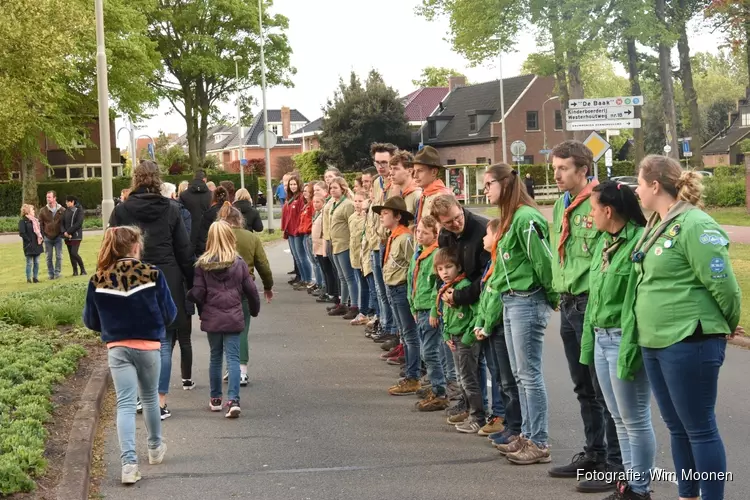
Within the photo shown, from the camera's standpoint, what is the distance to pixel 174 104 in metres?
72.6

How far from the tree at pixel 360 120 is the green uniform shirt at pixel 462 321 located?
61.2m

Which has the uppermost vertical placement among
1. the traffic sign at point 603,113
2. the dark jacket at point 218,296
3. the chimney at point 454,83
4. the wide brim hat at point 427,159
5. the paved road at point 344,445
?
the chimney at point 454,83

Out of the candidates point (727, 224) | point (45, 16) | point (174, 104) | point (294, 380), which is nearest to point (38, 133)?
point (45, 16)

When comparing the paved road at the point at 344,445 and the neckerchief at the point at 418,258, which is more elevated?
the neckerchief at the point at 418,258

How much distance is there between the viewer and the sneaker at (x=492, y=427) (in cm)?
780

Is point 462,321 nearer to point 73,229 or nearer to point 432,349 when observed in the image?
point 432,349

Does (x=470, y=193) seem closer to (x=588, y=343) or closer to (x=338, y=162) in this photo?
(x=338, y=162)

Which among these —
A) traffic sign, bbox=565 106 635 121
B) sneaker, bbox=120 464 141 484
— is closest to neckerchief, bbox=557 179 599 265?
sneaker, bbox=120 464 141 484

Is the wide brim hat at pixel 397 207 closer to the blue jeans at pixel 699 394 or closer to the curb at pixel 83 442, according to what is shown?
the curb at pixel 83 442

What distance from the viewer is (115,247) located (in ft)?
22.8

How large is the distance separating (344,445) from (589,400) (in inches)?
79.0

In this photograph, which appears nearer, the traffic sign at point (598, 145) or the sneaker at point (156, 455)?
the sneaker at point (156, 455)

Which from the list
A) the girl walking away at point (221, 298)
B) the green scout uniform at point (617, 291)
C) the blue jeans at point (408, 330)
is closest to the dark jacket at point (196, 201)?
the blue jeans at point (408, 330)

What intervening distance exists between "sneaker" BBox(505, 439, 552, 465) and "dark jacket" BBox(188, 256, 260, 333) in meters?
3.04
